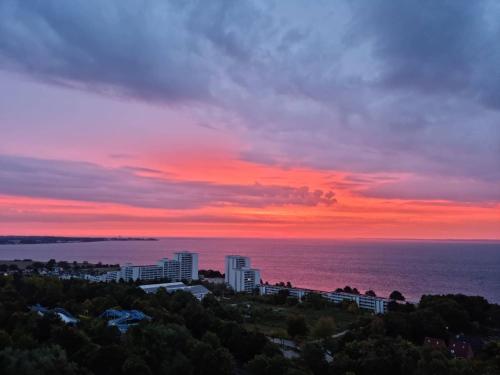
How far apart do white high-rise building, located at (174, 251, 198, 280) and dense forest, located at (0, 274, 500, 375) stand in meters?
24.8

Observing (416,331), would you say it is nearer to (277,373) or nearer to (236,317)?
(236,317)

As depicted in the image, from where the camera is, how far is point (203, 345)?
1078 cm

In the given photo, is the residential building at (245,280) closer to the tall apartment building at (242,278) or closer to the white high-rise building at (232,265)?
the tall apartment building at (242,278)

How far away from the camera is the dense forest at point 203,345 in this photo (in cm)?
997

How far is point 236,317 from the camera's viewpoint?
18328 millimetres

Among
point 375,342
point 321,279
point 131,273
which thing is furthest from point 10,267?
point 375,342

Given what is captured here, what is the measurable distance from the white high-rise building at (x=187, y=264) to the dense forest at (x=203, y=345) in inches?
977

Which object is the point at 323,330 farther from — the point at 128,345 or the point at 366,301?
the point at 366,301

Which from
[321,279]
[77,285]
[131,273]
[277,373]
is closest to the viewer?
[277,373]

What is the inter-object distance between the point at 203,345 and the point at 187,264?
34755 mm

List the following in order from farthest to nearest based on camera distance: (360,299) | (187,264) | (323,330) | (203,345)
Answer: (187,264) → (360,299) → (323,330) → (203,345)

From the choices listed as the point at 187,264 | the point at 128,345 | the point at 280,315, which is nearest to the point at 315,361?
the point at 128,345

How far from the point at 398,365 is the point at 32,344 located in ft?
29.6

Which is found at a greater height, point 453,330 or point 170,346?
point 170,346
